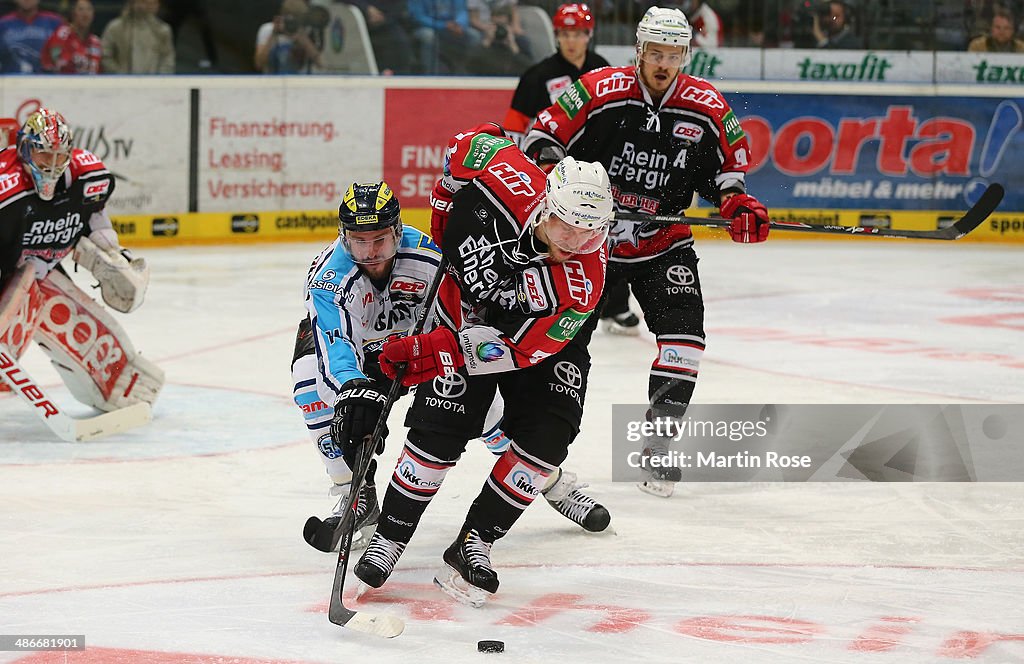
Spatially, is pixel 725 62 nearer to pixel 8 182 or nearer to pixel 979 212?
pixel 979 212

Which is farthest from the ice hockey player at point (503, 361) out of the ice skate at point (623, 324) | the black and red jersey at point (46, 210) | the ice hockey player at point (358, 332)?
the ice skate at point (623, 324)

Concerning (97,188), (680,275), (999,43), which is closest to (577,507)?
(680,275)

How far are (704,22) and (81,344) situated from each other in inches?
233

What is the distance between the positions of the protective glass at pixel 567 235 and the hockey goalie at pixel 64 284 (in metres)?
2.00

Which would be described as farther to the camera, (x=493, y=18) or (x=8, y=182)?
(x=493, y=18)

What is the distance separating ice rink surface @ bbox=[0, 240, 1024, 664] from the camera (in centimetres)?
315

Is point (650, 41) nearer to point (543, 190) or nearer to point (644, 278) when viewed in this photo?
point (644, 278)

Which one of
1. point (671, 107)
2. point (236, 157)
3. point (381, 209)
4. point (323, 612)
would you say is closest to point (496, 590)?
point (323, 612)

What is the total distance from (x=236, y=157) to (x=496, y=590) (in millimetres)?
5811

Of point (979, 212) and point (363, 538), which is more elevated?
point (979, 212)

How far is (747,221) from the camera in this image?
14.4 ft

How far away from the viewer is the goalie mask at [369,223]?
344cm

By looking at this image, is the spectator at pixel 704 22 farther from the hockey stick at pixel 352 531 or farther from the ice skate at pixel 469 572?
the ice skate at pixel 469 572

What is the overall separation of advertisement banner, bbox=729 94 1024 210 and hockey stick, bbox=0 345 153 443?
19.1 feet
